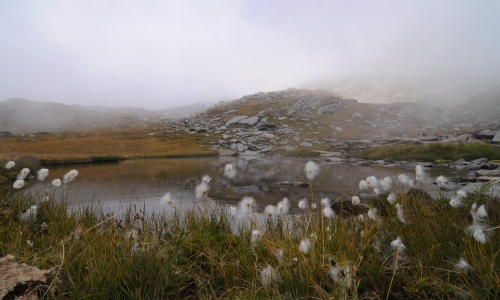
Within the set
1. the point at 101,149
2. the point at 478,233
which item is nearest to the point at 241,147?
the point at 101,149

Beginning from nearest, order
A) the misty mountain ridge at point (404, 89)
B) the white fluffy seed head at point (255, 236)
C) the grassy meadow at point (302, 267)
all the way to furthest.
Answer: the grassy meadow at point (302, 267), the white fluffy seed head at point (255, 236), the misty mountain ridge at point (404, 89)

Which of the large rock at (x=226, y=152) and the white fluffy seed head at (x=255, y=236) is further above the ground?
the white fluffy seed head at (x=255, y=236)

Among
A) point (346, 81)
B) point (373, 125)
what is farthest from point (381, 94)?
point (373, 125)

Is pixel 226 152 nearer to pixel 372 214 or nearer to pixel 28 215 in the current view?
pixel 28 215

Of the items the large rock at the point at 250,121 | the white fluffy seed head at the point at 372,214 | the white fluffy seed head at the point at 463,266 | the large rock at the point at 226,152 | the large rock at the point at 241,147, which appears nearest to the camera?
the white fluffy seed head at the point at 463,266

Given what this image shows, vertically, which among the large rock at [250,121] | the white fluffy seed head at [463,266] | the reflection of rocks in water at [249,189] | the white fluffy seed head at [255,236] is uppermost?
the white fluffy seed head at [463,266]

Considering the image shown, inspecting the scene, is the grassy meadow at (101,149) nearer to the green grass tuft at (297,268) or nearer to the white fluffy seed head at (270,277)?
the green grass tuft at (297,268)

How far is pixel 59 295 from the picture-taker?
9.57ft

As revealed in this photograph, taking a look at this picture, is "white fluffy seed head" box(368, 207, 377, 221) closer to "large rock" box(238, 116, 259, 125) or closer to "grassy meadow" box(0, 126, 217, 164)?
"grassy meadow" box(0, 126, 217, 164)

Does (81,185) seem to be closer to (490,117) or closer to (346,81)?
(490,117)

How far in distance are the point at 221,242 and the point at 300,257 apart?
194 cm

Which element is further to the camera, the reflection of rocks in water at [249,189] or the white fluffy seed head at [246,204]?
the reflection of rocks in water at [249,189]

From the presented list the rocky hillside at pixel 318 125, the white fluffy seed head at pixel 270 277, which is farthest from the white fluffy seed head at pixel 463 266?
the rocky hillside at pixel 318 125

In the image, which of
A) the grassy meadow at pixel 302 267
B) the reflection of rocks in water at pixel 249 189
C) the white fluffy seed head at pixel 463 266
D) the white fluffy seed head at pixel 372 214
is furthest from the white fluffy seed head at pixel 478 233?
the reflection of rocks in water at pixel 249 189
